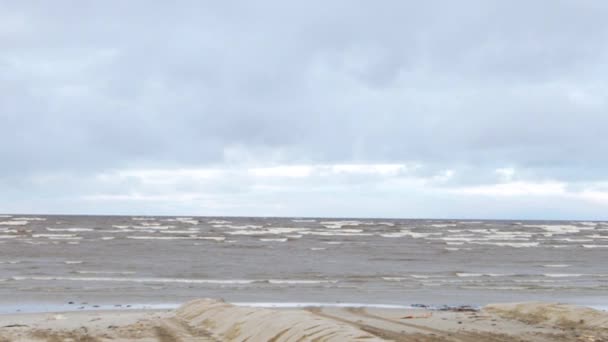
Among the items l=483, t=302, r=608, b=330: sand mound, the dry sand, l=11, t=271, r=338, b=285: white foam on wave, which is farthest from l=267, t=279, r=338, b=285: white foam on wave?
l=483, t=302, r=608, b=330: sand mound

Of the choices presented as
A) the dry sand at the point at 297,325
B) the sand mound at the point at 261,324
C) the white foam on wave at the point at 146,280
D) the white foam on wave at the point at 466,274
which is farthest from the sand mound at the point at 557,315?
the white foam on wave at the point at 466,274

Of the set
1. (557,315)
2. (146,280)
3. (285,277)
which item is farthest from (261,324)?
(285,277)

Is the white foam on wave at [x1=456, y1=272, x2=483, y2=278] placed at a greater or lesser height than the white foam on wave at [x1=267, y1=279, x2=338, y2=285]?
greater

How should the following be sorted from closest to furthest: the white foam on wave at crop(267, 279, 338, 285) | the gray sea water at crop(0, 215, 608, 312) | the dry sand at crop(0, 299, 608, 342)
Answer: the dry sand at crop(0, 299, 608, 342), the gray sea water at crop(0, 215, 608, 312), the white foam on wave at crop(267, 279, 338, 285)

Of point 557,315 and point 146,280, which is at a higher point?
point 557,315

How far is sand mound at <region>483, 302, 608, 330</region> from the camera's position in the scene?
1137cm

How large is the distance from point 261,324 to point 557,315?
17.6 ft

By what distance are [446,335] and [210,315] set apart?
3.49 metres

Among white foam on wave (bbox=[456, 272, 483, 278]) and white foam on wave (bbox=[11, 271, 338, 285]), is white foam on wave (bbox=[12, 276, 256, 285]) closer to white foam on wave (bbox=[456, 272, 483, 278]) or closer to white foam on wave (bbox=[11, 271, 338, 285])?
white foam on wave (bbox=[11, 271, 338, 285])

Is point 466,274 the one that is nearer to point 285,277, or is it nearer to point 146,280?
point 285,277

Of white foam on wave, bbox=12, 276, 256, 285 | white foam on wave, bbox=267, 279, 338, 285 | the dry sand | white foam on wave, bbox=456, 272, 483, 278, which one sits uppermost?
the dry sand

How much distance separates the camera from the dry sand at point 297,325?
9086 mm

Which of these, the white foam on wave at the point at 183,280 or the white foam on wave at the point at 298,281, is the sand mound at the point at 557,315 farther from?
the white foam on wave at the point at 183,280

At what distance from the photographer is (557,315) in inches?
473
